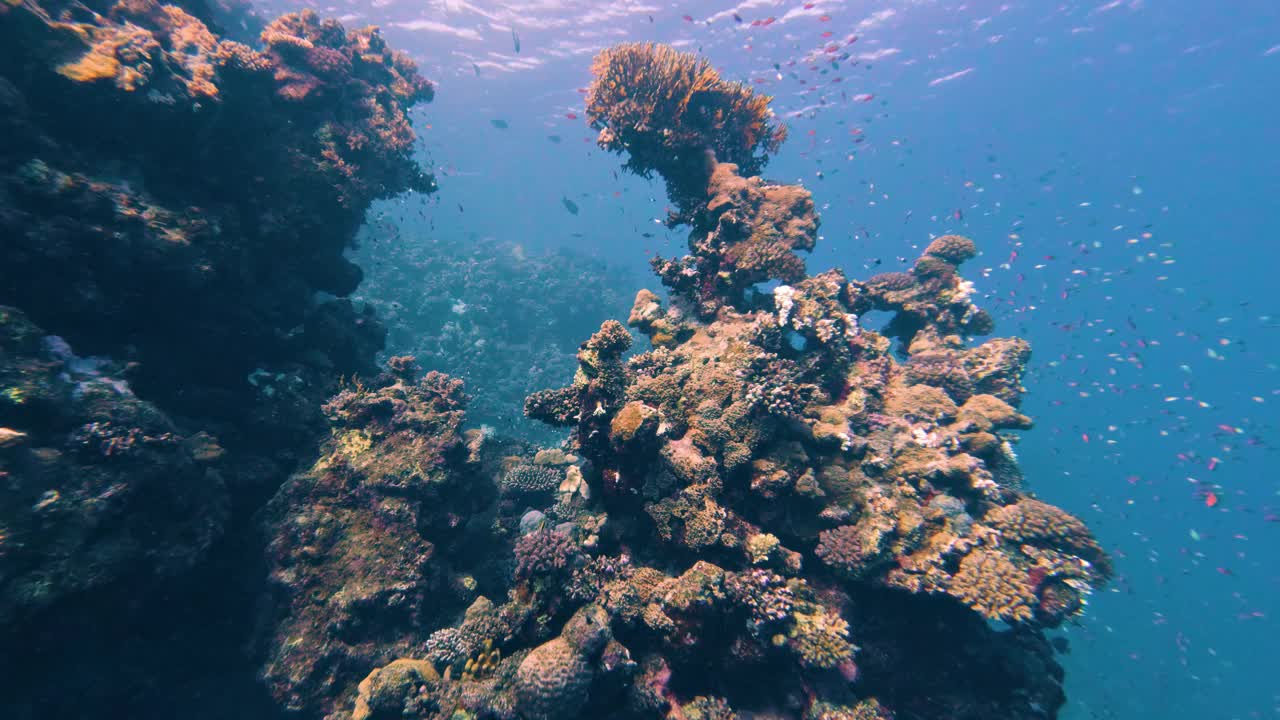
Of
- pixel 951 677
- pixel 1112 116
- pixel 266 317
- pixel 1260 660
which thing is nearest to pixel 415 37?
pixel 266 317

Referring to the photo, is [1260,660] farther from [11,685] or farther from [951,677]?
[11,685]

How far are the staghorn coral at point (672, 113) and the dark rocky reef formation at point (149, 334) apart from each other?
6.72 m

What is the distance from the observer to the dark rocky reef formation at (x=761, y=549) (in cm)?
513

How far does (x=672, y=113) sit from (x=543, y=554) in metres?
9.83

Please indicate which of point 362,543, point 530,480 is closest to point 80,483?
point 362,543

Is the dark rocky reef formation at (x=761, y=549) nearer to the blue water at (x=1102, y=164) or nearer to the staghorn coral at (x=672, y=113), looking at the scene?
the staghorn coral at (x=672, y=113)

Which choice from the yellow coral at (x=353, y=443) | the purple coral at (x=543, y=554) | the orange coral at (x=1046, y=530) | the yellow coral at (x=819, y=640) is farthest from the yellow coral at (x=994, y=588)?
the yellow coral at (x=353, y=443)

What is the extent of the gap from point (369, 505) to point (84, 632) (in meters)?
2.95

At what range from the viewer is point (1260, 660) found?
→ 3528 centimetres

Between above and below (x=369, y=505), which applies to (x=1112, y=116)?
above

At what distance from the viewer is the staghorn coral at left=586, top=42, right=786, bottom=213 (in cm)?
1034

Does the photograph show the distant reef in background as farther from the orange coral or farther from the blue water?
the blue water

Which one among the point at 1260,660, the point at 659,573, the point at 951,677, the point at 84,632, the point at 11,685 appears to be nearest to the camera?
the point at 11,685

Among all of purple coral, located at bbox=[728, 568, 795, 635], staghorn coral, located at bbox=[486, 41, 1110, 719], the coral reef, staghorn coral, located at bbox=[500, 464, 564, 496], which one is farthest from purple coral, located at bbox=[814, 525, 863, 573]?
the coral reef
